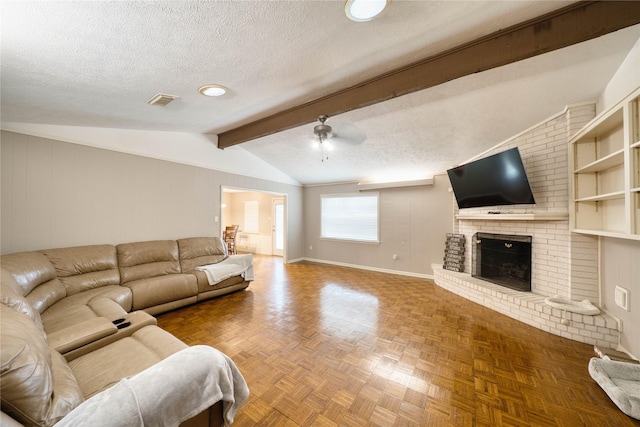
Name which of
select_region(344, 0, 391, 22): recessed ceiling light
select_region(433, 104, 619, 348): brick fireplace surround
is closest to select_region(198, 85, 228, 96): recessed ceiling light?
select_region(344, 0, 391, 22): recessed ceiling light

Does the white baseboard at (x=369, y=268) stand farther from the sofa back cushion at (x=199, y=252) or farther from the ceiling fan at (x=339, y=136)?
the ceiling fan at (x=339, y=136)

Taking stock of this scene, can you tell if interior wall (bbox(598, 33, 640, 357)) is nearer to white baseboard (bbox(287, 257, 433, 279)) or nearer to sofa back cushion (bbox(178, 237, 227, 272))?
white baseboard (bbox(287, 257, 433, 279))

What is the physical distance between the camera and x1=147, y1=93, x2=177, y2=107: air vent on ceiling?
228cm

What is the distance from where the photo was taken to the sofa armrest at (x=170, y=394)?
779 mm

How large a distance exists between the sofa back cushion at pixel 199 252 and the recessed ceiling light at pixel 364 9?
3.69 metres

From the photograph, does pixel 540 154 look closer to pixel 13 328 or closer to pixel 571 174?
pixel 571 174

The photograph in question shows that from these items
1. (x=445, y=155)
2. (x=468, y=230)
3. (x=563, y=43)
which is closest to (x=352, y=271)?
(x=468, y=230)

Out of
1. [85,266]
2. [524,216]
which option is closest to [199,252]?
[85,266]

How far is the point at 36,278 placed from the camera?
222 centimetres

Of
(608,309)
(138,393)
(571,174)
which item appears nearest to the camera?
(138,393)

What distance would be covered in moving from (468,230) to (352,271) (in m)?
2.53

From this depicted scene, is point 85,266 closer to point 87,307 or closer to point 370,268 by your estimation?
point 87,307

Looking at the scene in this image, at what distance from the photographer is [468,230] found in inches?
161

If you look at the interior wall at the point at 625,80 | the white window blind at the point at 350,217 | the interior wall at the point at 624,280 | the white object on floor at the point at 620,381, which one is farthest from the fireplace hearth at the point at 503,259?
the white window blind at the point at 350,217
